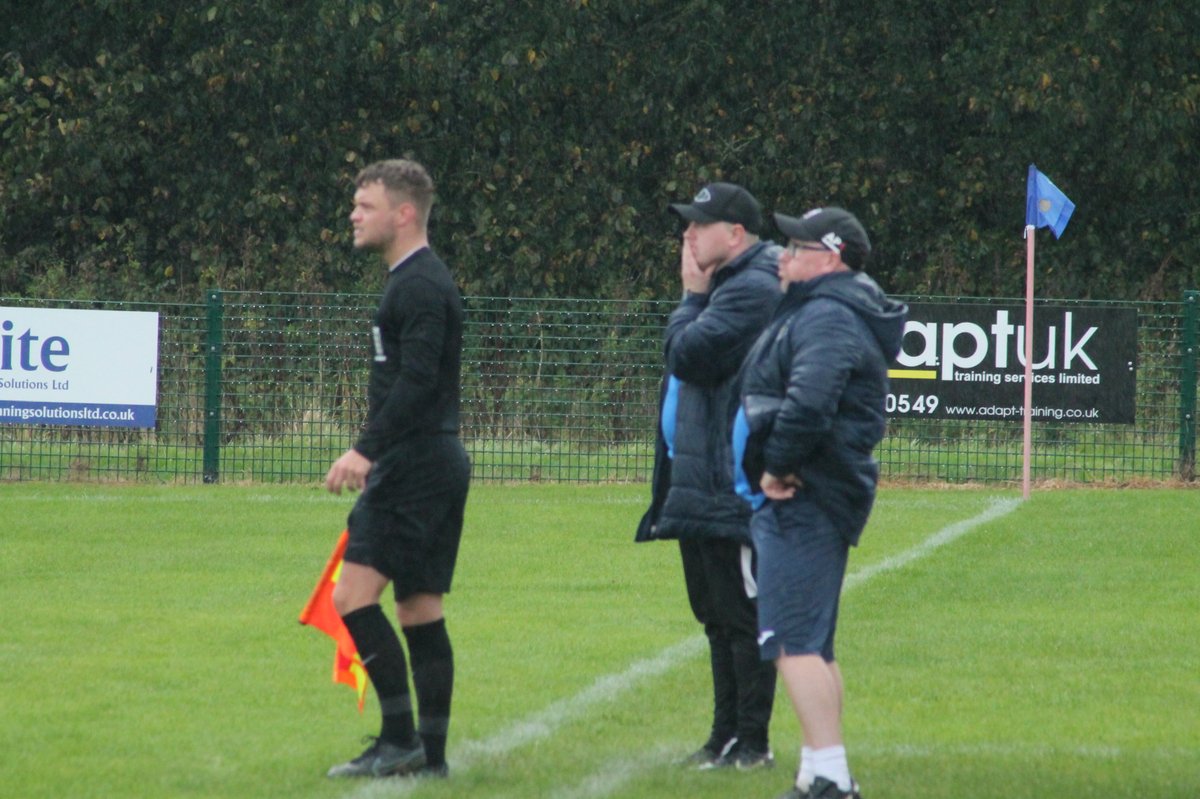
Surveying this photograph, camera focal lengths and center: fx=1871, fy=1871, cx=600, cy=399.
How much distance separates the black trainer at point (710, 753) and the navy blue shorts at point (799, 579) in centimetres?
87

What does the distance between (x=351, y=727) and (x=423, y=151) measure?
19871 millimetres

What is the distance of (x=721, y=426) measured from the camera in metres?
6.22

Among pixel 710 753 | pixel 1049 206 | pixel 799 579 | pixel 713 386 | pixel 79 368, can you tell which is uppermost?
pixel 1049 206

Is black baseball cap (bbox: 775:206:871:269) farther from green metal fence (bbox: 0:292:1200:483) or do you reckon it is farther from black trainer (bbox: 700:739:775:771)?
green metal fence (bbox: 0:292:1200:483)

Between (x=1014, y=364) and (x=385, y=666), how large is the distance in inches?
459

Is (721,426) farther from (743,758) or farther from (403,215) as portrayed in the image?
(403,215)

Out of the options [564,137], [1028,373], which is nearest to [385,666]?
[1028,373]

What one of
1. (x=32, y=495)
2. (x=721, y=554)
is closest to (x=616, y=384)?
(x=32, y=495)

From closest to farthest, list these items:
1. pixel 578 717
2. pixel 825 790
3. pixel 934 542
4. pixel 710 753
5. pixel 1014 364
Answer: pixel 825 790 → pixel 710 753 → pixel 578 717 → pixel 934 542 → pixel 1014 364

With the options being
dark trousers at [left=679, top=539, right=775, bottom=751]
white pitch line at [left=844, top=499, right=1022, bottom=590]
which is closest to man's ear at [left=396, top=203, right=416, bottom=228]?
dark trousers at [left=679, top=539, right=775, bottom=751]

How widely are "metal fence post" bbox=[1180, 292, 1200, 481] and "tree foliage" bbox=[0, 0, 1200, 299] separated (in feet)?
26.0

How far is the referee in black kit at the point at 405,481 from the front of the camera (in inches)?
230

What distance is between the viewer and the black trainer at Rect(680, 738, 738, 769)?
6.29 metres

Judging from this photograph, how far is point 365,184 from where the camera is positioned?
603cm
